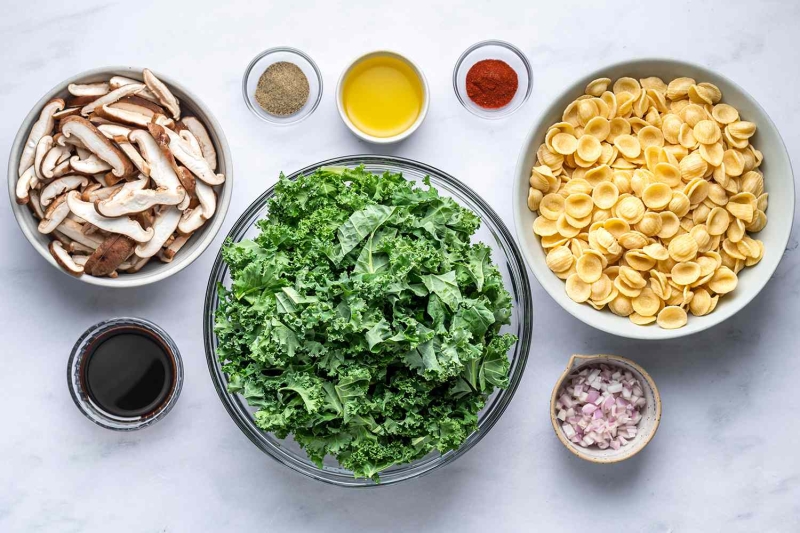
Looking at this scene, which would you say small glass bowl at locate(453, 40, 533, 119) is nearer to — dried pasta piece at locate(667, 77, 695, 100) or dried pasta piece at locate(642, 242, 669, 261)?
dried pasta piece at locate(667, 77, 695, 100)

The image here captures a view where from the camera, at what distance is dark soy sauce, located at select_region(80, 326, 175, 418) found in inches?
74.4

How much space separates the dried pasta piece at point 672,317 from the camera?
1737 mm

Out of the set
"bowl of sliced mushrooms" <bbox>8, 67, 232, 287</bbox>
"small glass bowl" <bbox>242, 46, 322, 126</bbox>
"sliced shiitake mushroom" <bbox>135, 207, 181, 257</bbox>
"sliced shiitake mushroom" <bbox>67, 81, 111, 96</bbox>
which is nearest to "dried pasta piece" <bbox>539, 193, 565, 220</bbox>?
"small glass bowl" <bbox>242, 46, 322, 126</bbox>

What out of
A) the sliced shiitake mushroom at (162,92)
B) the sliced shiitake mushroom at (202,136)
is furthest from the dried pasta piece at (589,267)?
the sliced shiitake mushroom at (162,92)

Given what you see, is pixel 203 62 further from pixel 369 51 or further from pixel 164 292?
pixel 164 292

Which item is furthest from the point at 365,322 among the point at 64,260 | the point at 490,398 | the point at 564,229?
the point at 64,260

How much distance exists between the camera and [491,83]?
192cm

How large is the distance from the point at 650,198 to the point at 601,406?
1.88ft

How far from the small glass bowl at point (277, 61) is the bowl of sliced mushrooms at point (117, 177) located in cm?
19

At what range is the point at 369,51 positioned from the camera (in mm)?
1876

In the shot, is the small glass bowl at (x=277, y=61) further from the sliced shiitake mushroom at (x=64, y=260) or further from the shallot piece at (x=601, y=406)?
the shallot piece at (x=601, y=406)

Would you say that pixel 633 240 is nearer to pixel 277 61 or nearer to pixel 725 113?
pixel 725 113

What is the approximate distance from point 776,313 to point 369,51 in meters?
1.39

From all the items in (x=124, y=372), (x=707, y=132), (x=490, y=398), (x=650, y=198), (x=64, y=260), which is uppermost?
(x=707, y=132)
